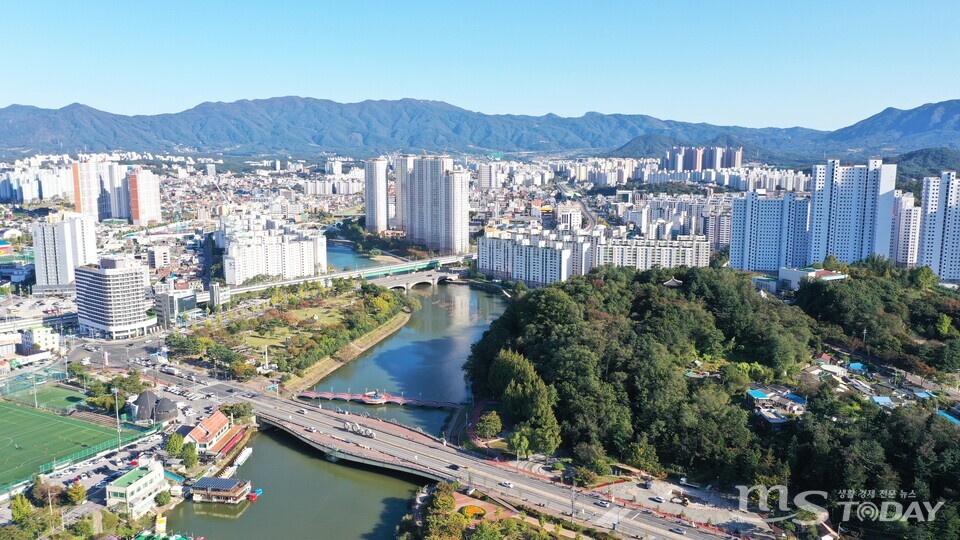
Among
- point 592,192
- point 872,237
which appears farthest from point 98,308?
point 592,192

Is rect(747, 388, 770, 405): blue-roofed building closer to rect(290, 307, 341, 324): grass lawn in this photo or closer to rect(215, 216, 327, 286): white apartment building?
rect(290, 307, 341, 324): grass lawn

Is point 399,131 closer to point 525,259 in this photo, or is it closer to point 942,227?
point 525,259

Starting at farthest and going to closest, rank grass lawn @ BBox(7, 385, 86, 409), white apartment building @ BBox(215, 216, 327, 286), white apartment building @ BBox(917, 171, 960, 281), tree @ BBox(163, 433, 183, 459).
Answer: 1. white apartment building @ BBox(215, 216, 327, 286)
2. white apartment building @ BBox(917, 171, 960, 281)
3. grass lawn @ BBox(7, 385, 86, 409)
4. tree @ BBox(163, 433, 183, 459)

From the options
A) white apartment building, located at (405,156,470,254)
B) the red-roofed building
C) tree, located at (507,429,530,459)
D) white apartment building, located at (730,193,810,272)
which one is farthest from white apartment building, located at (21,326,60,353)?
white apartment building, located at (730,193,810,272)

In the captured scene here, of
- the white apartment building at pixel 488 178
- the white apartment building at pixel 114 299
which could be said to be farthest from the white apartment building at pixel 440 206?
the white apartment building at pixel 488 178

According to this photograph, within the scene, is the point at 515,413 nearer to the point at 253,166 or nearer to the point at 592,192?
the point at 592,192

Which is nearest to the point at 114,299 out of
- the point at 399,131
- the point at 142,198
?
the point at 142,198
